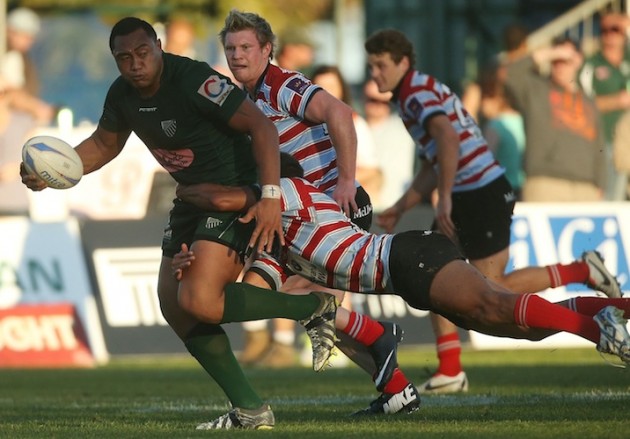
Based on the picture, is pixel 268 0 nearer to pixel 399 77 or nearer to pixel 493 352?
pixel 493 352

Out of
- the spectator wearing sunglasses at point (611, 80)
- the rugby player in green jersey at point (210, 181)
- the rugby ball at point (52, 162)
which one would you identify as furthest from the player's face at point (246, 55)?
the spectator wearing sunglasses at point (611, 80)

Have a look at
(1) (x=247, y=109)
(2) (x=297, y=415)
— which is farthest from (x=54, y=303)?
(1) (x=247, y=109)

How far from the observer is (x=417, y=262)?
25.9ft

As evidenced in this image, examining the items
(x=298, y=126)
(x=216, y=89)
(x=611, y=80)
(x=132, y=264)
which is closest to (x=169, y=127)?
Answer: (x=216, y=89)

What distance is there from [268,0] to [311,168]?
80.1 ft

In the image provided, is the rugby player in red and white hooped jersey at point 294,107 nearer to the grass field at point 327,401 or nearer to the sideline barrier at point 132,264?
the grass field at point 327,401

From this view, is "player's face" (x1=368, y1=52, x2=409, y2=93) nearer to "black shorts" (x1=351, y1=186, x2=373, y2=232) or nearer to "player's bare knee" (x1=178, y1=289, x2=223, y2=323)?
"black shorts" (x1=351, y1=186, x2=373, y2=232)

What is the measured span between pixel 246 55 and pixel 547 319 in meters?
2.35

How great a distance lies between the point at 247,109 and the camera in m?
7.94

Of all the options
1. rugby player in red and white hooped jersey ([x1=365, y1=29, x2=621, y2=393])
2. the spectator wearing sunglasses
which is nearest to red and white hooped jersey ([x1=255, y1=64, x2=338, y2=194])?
rugby player in red and white hooped jersey ([x1=365, y1=29, x2=621, y2=393])

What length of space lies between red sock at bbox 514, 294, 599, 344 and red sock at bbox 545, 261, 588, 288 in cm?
330

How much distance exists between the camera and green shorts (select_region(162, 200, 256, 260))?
26.5 ft

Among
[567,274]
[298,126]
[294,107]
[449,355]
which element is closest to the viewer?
[294,107]

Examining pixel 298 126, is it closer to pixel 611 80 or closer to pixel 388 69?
pixel 388 69
